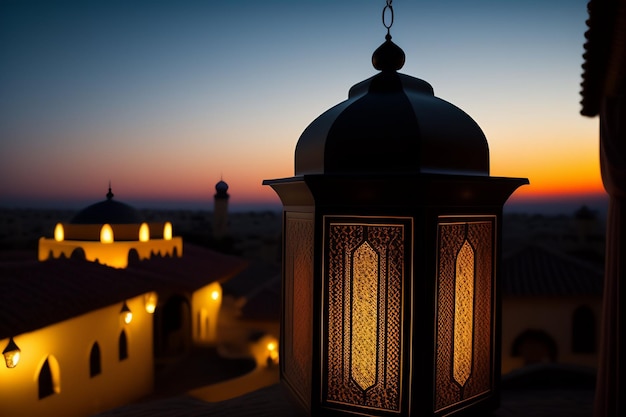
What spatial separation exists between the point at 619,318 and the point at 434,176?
2798mm

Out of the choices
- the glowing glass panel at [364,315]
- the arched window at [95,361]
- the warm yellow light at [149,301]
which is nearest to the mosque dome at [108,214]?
the warm yellow light at [149,301]

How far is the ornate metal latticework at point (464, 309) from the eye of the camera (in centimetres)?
381

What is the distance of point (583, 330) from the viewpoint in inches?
→ 656

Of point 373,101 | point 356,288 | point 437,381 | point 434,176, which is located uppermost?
point 373,101

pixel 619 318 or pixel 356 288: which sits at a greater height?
pixel 356 288

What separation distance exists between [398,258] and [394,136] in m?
0.95

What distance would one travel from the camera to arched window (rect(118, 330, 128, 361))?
12.8m

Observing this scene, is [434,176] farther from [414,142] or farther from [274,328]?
[274,328]

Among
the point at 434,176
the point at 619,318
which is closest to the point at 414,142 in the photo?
the point at 434,176

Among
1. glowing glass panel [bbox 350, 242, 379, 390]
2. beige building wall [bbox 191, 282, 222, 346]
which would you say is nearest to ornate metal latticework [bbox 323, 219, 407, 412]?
glowing glass panel [bbox 350, 242, 379, 390]

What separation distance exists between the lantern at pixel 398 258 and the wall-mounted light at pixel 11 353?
675cm

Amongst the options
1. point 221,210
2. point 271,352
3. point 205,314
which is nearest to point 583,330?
point 271,352

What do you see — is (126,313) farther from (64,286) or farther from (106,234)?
(106,234)

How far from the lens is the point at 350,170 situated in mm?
3840
